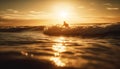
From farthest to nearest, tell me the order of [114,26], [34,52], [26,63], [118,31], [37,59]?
1. [114,26]
2. [118,31]
3. [34,52]
4. [37,59]
5. [26,63]

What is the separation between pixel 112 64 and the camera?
6168 millimetres

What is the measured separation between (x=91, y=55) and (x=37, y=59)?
1933 mm

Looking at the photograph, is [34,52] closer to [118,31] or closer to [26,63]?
[26,63]

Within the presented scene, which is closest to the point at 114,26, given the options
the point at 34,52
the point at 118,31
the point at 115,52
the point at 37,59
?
the point at 118,31

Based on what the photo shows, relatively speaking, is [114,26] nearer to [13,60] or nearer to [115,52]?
[115,52]

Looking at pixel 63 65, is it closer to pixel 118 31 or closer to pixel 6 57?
pixel 6 57

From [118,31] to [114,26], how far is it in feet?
3.54

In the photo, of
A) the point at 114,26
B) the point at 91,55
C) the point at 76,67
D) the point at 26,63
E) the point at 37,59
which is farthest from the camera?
the point at 114,26

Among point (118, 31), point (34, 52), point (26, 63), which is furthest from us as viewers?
point (118, 31)

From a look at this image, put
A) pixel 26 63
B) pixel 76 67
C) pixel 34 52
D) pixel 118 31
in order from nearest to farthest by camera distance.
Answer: pixel 76 67, pixel 26 63, pixel 34 52, pixel 118 31

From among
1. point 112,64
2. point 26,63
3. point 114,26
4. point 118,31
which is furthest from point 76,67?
point 114,26

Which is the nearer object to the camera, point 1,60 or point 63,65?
point 63,65

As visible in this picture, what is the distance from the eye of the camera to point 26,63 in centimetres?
636

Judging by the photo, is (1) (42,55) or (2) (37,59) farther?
(1) (42,55)
